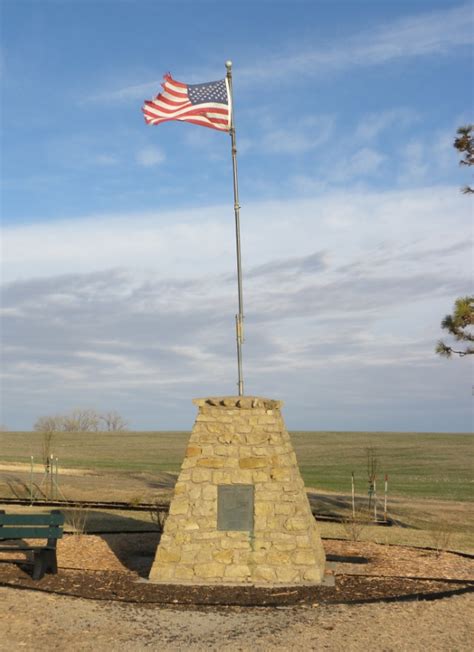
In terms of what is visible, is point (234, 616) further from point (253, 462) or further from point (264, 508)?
point (253, 462)

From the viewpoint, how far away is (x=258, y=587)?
12.4 m

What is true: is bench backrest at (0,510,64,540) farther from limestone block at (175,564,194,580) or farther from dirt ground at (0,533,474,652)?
limestone block at (175,564,194,580)

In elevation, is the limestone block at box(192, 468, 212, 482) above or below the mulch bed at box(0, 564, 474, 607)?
above

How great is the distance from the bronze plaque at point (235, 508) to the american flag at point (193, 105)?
742 centimetres

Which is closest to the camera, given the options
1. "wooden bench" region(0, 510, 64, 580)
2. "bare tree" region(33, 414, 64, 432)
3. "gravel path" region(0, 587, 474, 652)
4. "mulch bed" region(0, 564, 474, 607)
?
"gravel path" region(0, 587, 474, 652)

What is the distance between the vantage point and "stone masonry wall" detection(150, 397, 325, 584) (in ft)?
41.8

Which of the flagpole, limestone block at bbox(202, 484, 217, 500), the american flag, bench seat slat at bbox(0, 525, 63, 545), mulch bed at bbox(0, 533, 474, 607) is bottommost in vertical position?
Result: mulch bed at bbox(0, 533, 474, 607)

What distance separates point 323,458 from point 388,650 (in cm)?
4980

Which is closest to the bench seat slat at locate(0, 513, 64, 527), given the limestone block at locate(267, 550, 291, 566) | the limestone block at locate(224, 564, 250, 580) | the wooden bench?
the wooden bench

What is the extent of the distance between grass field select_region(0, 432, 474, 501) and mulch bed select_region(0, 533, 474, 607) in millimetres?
16418

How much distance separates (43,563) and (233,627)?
4658 mm

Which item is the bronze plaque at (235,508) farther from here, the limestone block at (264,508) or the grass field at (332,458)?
the grass field at (332,458)

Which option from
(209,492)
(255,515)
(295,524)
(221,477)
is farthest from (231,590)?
(221,477)

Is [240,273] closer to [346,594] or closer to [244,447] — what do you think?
[244,447]
